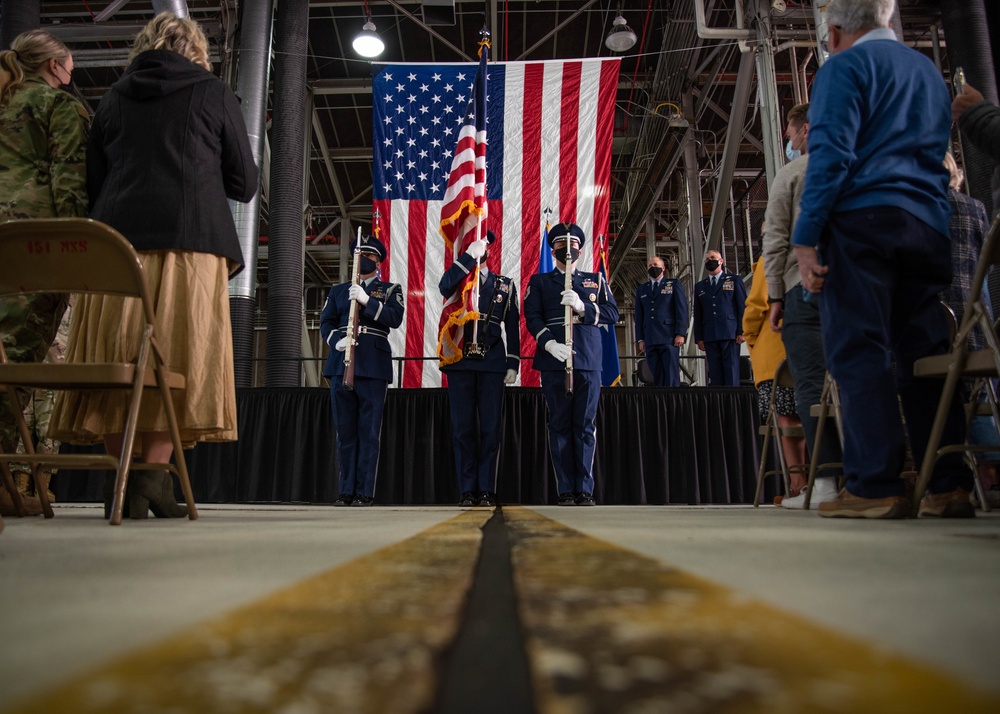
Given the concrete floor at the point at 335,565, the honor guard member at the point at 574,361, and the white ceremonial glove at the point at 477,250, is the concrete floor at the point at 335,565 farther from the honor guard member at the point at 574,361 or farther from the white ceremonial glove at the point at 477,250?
the white ceremonial glove at the point at 477,250

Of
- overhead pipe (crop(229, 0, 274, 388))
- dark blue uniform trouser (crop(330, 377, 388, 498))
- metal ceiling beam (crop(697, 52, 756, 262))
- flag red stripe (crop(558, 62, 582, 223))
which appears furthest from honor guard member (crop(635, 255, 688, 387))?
overhead pipe (crop(229, 0, 274, 388))

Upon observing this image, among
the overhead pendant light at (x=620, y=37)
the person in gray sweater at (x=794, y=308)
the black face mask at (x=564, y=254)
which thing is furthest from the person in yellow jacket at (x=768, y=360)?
the overhead pendant light at (x=620, y=37)

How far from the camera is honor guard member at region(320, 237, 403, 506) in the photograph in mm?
3350

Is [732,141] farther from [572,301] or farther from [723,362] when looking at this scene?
[572,301]

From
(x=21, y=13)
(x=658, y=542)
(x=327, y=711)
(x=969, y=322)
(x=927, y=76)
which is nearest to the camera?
(x=327, y=711)

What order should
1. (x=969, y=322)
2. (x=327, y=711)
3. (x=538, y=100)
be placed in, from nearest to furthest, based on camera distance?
(x=327, y=711) < (x=969, y=322) < (x=538, y=100)

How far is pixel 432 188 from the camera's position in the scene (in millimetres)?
5152

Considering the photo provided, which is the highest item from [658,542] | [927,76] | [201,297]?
[927,76]

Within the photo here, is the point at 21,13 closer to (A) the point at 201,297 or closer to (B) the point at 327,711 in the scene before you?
(A) the point at 201,297

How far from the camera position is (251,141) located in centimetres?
534

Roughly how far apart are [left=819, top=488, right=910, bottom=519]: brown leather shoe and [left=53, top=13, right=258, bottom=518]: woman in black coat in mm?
1403

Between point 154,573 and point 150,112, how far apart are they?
149 centimetres

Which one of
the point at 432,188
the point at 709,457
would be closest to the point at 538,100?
the point at 432,188

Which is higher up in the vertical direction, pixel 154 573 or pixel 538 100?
pixel 538 100
